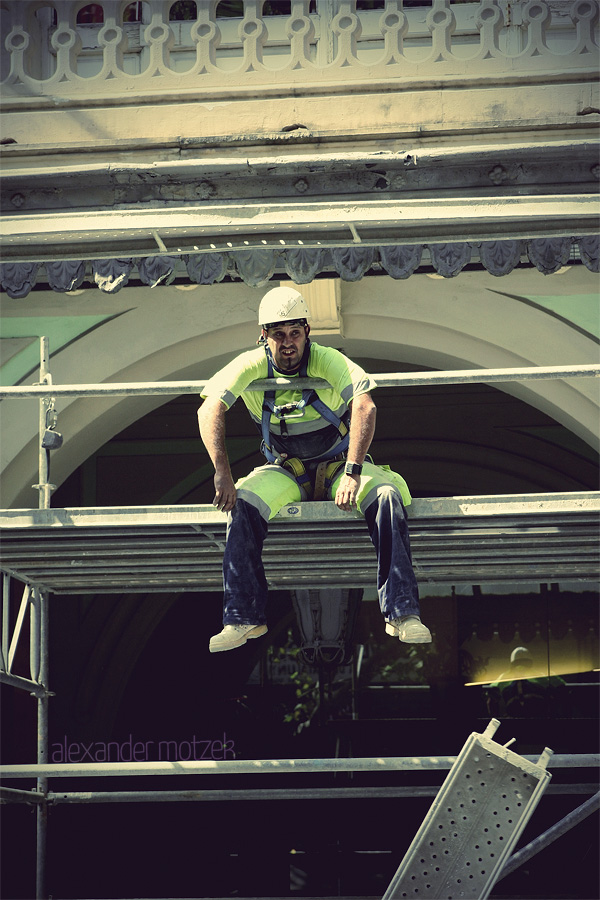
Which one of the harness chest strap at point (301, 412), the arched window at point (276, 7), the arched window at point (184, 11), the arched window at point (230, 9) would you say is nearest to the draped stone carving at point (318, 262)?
the harness chest strap at point (301, 412)

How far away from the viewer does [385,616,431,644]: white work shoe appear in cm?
632

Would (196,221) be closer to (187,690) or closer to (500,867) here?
(500,867)

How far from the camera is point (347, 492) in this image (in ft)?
21.3

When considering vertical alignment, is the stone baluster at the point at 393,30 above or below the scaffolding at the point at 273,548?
above

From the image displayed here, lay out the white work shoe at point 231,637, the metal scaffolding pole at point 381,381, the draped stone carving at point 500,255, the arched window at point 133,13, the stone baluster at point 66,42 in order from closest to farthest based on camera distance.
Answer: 1. the white work shoe at point 231,637
2. the metal scaffolding pole at point 381,381
3. the draped stone carving at point 500,255
4. the stone baluster at point 66,42
5. the arched window at point 133,13

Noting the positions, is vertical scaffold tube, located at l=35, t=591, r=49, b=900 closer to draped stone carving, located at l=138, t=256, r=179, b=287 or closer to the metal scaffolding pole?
the metal scaffolding pole

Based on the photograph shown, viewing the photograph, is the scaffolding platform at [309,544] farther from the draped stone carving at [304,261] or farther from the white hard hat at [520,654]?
the white hard hat at [520,654]

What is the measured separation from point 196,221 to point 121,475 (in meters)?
5.75

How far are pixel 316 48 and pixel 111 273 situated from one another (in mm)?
2231

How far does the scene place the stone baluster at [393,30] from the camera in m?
8.13

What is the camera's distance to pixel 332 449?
6949mm

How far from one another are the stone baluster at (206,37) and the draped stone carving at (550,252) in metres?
2.36

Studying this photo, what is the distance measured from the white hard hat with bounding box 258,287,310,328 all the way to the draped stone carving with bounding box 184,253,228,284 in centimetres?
69

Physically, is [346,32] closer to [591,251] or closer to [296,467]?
[591,251]
